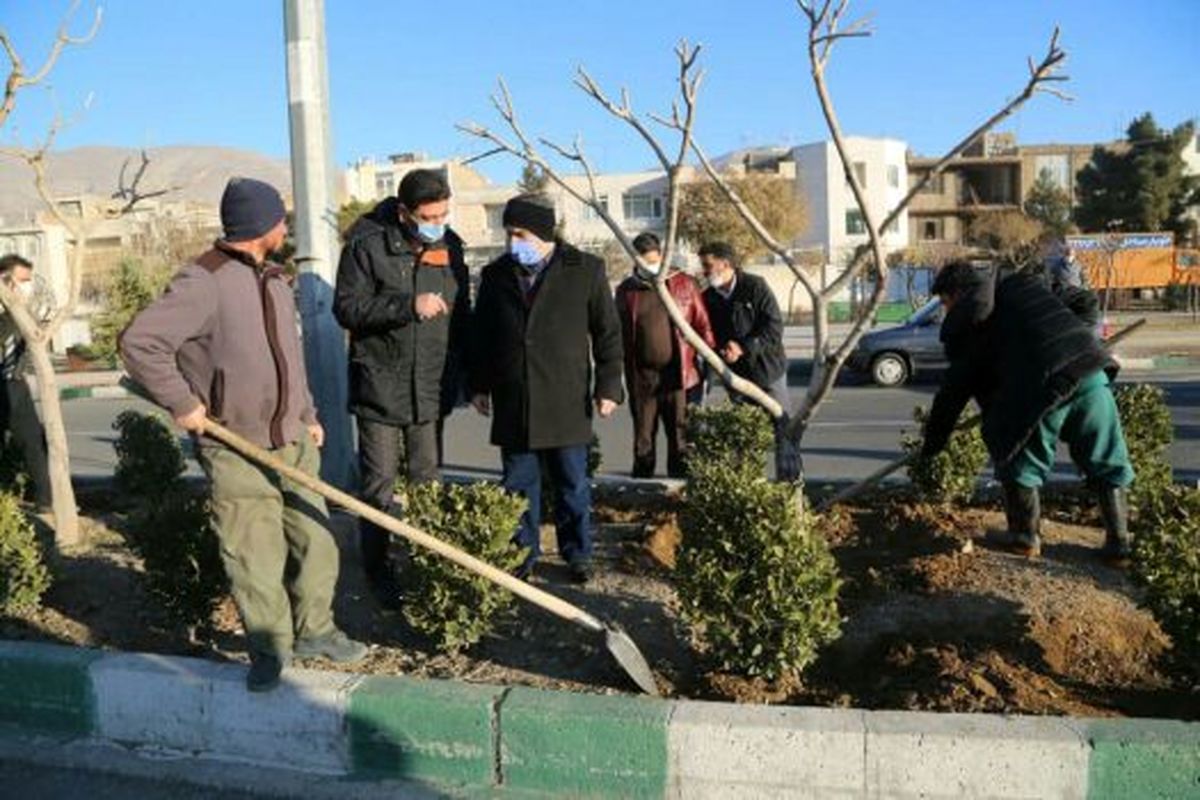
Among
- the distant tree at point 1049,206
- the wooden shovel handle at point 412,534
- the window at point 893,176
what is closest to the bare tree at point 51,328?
the wooden shovel handle at point 412,534

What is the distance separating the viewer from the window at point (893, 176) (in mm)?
58562

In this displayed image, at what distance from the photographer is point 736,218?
3853 cm

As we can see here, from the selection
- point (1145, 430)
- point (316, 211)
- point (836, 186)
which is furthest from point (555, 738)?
point (836, 186)

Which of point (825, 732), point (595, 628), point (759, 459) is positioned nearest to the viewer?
point (825, 732)

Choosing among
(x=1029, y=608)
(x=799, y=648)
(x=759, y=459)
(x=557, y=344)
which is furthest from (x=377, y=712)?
(x=759, y=459)

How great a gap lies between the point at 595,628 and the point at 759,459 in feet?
7.74

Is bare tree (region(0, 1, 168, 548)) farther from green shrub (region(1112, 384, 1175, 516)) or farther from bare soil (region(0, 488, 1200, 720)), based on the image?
green shrub (region(1112, 384, 1175, 516))

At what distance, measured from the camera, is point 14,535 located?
162 inches

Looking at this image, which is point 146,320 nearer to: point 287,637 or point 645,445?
point 287,637

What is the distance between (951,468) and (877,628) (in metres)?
1.47

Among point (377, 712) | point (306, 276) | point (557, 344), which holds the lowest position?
point (377, 712)

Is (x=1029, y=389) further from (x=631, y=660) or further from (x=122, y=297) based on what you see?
(x=122, y=297)

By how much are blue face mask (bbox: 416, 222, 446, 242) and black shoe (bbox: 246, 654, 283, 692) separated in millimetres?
1800

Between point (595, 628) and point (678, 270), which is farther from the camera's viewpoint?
point (678, 270)
